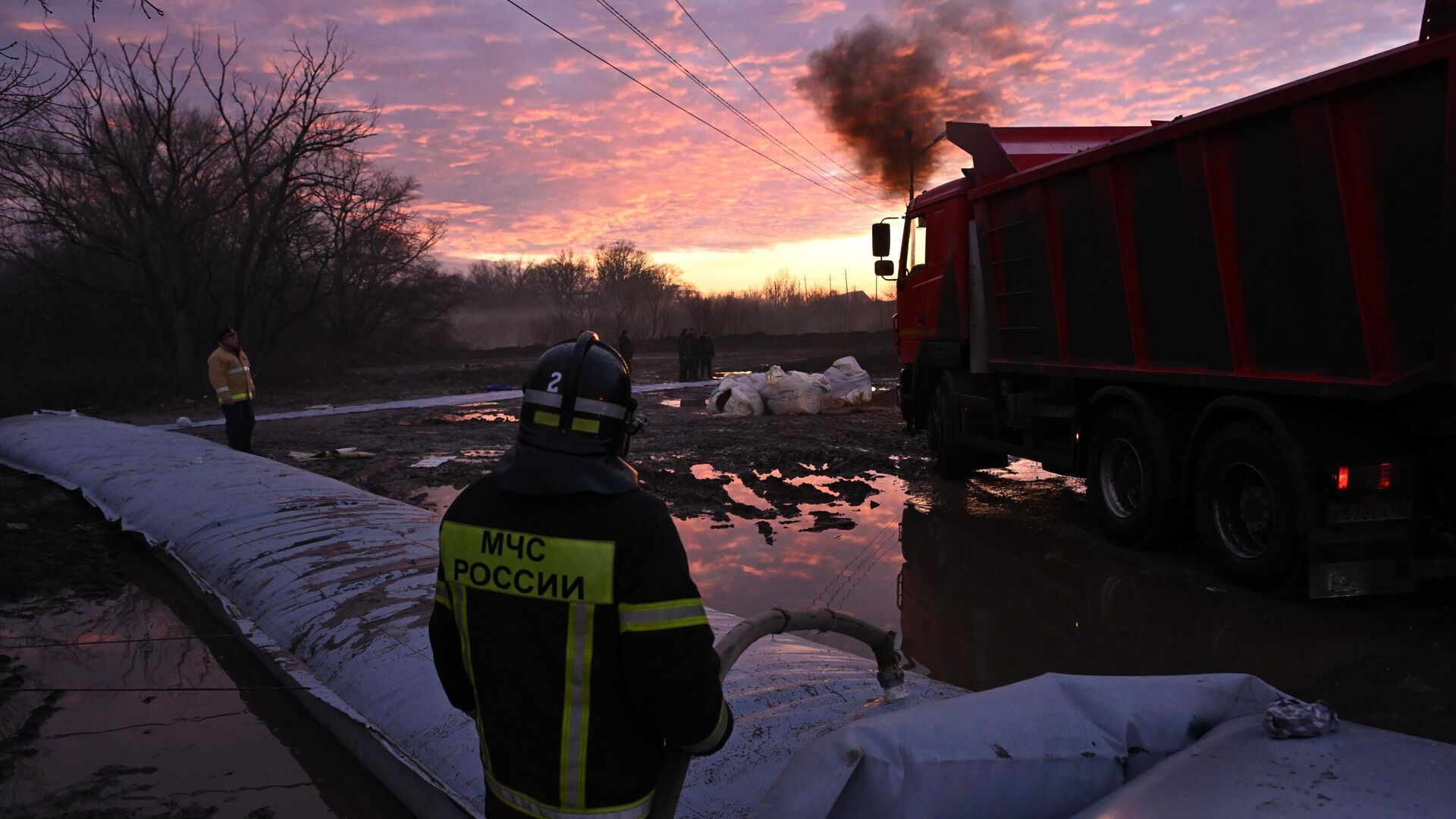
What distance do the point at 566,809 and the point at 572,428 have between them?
0.65 meters

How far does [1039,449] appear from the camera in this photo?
770 cm

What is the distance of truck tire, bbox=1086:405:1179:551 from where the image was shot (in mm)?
6027

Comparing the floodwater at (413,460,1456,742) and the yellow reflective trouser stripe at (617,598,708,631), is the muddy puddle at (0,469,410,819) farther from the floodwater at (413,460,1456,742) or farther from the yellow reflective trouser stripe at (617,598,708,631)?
the floodwater at (413,460,1456,742)

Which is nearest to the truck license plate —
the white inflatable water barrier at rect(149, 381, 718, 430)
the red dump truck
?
the red dump truck

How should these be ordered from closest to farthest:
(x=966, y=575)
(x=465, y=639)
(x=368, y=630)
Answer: (x=465, y=639)
(x=368, y=630)
(x=966, y=575)

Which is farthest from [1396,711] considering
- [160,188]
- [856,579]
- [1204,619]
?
[160,188]

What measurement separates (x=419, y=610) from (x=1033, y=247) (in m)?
5.63

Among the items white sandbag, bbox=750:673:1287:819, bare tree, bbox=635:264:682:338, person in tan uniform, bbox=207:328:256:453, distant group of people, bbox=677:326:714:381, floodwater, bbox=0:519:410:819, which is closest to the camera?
white sandbag, bbox=750:673:1287:819

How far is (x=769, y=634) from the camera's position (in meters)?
2.04

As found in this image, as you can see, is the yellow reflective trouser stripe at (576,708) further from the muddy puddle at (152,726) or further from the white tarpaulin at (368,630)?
the muddy puddle at (152,726)

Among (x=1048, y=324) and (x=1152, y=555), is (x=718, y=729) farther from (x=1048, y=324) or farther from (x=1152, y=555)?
(x=1048, y=324)

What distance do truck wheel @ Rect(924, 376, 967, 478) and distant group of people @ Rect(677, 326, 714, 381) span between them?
1767cm

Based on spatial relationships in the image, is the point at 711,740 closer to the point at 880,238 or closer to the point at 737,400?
the point at 880,238

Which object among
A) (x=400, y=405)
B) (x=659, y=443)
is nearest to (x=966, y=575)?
(x=659, y=443)
